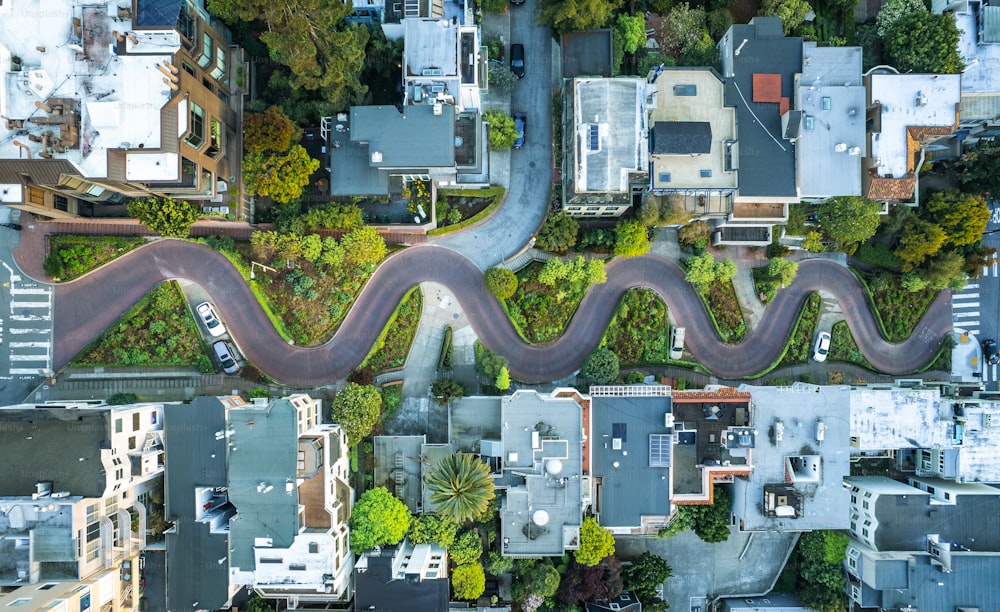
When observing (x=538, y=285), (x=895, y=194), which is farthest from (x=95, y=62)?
(x=895, y=194)

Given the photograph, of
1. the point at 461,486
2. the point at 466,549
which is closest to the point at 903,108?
the point at 461,486

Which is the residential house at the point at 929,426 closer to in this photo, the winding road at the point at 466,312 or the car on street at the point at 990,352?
the winding road at the point at 466,312

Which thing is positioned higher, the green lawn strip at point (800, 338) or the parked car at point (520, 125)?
the parked car at point (520, 125)

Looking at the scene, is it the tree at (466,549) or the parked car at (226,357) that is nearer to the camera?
the tree at (466,549)

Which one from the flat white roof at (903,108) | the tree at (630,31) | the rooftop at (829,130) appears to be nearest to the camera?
the rooftop at (829,130)

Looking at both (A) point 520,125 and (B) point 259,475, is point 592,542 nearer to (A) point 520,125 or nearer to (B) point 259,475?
(B) point 259,475

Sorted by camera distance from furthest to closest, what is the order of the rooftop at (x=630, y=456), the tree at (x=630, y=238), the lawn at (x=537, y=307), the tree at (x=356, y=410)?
the lawn at (x=537, y=307) < the tree at (x=630, y=238) < the tree at (x=356, y=410) < the rooftop at (x=630, y=456)

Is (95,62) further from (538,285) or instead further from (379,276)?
(538,285)

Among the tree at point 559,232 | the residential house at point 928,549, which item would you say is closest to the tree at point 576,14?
the tree at point 559,232
